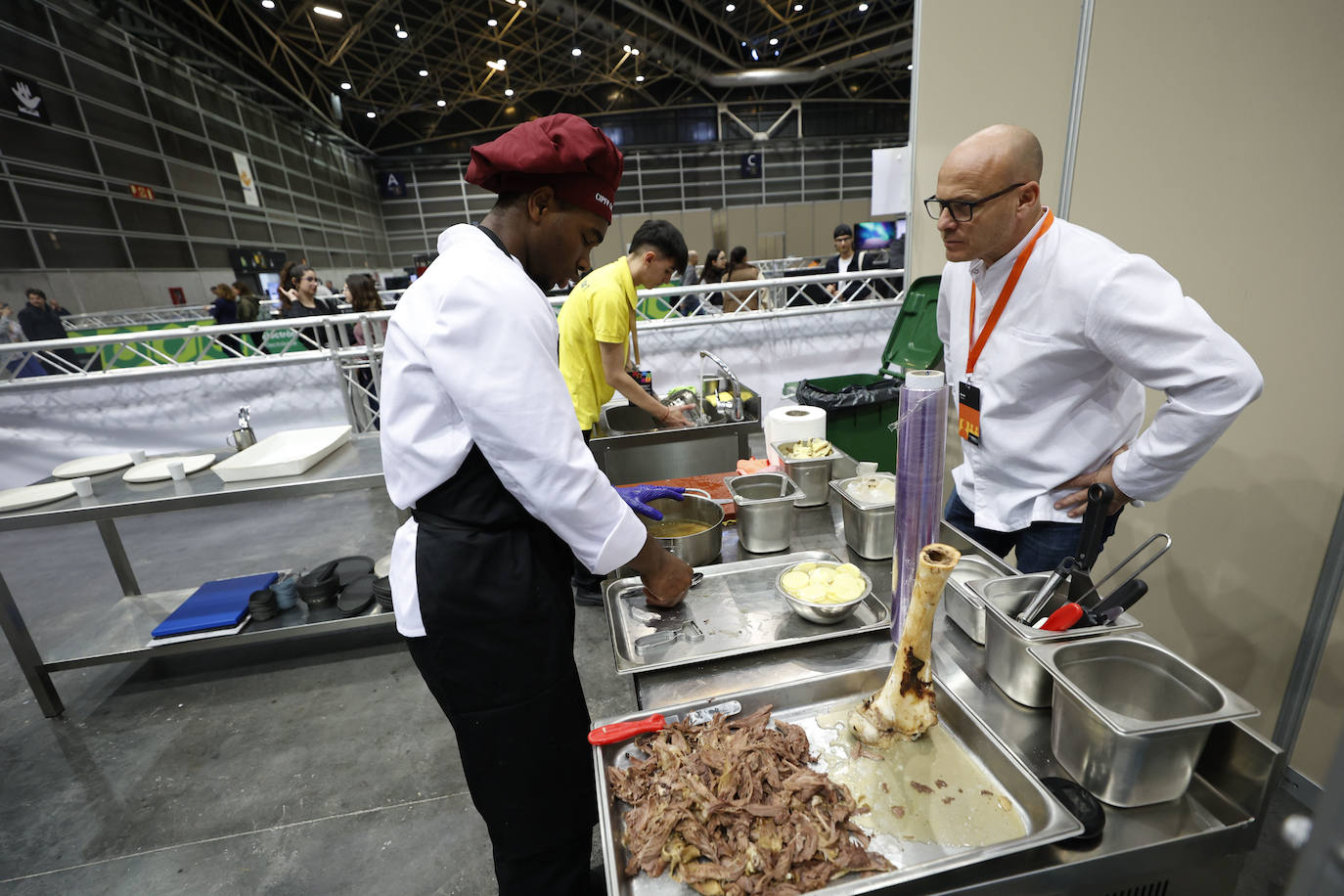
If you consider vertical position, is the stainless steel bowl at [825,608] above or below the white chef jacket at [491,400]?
below

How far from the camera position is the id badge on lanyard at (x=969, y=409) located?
1585mm

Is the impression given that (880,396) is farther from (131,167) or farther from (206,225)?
(206,225)

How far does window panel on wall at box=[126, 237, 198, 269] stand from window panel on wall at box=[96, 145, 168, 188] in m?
0.92

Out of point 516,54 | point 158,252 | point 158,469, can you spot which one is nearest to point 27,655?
point 158,469

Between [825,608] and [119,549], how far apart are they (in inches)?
152

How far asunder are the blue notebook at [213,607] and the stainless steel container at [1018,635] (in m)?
3.18

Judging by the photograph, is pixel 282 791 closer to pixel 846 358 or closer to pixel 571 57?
pixel 846 358

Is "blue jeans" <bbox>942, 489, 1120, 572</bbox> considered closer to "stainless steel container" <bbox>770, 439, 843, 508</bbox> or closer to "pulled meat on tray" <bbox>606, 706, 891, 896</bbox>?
"stainless steel container" <bbox>770, 439, 843, 508</bbox>

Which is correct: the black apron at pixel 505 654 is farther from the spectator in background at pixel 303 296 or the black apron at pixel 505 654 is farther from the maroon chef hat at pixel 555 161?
the spectator in background at pixel 303 296

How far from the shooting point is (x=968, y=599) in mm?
1189

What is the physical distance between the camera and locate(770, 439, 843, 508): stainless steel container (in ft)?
6.17

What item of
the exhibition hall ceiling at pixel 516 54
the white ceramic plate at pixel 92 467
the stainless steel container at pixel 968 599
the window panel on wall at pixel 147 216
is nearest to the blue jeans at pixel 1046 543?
the stainless steel container at pixel 968 599

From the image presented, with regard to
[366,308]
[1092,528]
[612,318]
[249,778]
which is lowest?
[249,778]

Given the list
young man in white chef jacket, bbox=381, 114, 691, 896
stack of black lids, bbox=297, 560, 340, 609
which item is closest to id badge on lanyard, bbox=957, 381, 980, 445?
young man in white chef jacket, bbox=381, 114, 691, 896
